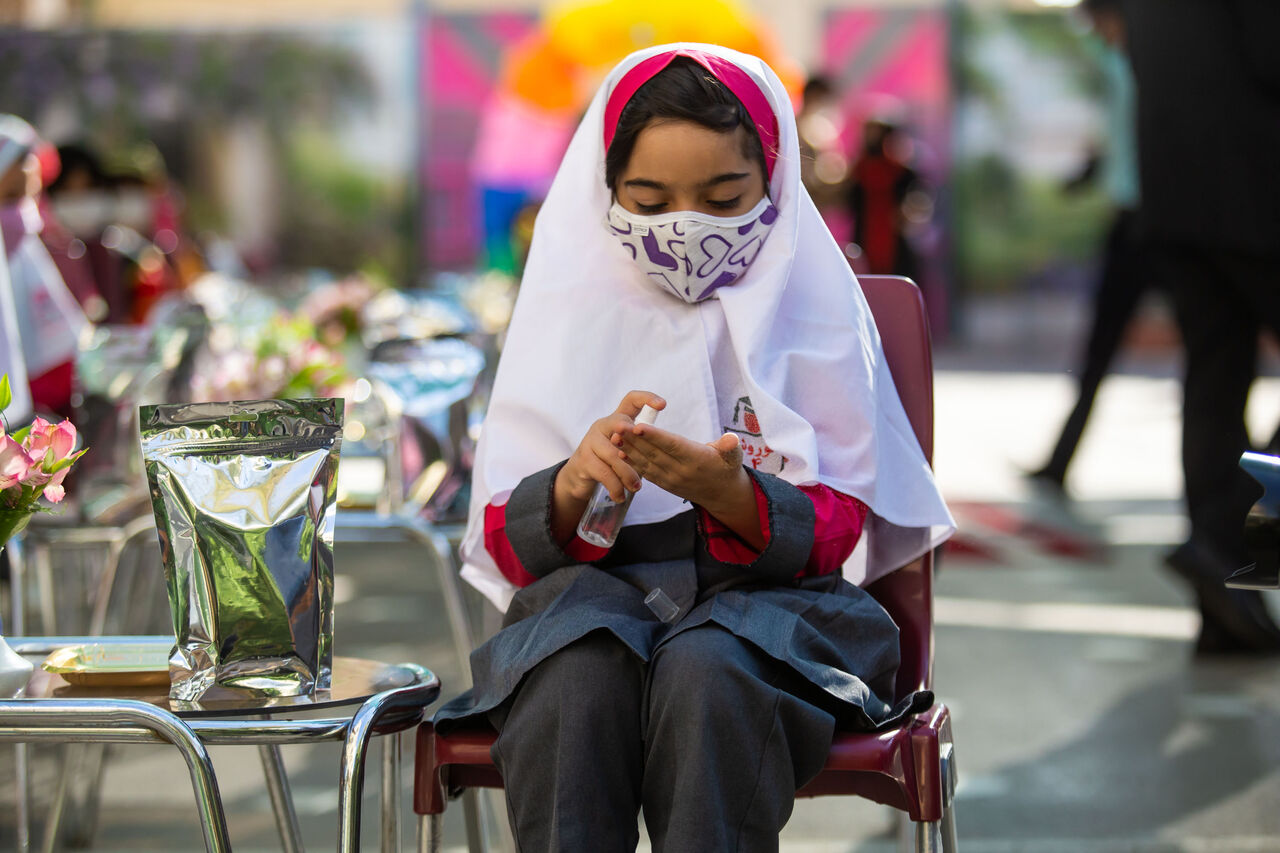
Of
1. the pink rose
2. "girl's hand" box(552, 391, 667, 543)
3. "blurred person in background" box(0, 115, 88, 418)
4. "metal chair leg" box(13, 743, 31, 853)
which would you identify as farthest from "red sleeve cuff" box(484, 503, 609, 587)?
"blurred person in background" box(0, 115, 88, 418)

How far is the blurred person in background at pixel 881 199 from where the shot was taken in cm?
789

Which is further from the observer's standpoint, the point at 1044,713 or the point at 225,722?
the point at 1044,713

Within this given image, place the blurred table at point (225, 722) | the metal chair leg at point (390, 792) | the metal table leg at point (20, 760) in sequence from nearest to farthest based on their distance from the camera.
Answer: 1. the blurred table at point (225, 722)
2. the metal chair leg at point (390, 792)
3. the metal table leg at point (20, 760)

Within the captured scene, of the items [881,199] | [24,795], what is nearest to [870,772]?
[24,795]

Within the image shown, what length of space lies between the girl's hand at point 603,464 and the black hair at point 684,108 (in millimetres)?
394

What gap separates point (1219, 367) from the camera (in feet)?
12.6

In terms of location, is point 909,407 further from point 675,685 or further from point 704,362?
point 675,685

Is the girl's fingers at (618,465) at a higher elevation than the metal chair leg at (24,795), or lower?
higher

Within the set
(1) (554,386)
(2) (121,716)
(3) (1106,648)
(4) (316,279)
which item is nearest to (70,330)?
(1) (554,386)

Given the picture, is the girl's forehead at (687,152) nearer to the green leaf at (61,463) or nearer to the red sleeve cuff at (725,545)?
the red sleeve cuff at (725,545)

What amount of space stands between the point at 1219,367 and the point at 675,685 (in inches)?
106

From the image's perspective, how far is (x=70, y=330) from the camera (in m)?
3.89

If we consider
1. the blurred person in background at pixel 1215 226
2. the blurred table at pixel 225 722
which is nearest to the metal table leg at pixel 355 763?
the blurred table at pixel 225 722

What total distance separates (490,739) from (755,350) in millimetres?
592
